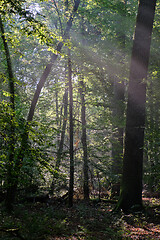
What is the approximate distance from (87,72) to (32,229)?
31.1 ft

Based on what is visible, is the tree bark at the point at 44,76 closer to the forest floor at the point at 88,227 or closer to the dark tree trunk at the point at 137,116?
the dark tree trunk at the point at 137,116

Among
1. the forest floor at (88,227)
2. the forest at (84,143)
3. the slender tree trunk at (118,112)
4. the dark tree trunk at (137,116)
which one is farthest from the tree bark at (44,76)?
the forest floor at (88,227)

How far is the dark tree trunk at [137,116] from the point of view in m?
8.09

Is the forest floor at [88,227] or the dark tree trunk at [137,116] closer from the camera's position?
the forest floor at [88,227]

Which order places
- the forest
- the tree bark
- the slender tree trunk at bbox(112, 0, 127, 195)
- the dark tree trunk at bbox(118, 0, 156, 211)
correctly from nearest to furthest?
the forest → the dark tree trunk at bbox(118, 0, 156, 211) → the tree bark → the slender tree trunk at bbox(112, 0, 127, 195)

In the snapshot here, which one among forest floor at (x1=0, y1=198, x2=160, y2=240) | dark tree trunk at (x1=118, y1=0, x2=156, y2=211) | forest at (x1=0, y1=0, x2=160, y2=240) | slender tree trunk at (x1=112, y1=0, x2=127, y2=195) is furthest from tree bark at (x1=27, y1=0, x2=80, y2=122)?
forest floor at (x1=0, y1=198, x2=160, y2=240)

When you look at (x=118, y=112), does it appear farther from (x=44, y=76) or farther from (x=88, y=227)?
(x=88, y=227)

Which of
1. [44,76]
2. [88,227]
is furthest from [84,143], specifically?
[88,227]

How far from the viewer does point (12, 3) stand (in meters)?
4.24

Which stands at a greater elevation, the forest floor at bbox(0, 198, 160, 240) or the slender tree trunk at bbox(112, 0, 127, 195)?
the slender tree trunk at bbox(112, 0, 127, 195)

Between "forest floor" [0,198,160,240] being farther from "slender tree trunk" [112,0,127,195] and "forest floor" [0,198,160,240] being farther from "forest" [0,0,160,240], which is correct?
"slender tree trunk" [112,0,127,195]

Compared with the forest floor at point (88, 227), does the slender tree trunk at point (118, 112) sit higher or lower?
higher

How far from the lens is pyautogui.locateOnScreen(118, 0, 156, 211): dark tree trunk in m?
8.09

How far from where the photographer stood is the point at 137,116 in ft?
27.8
